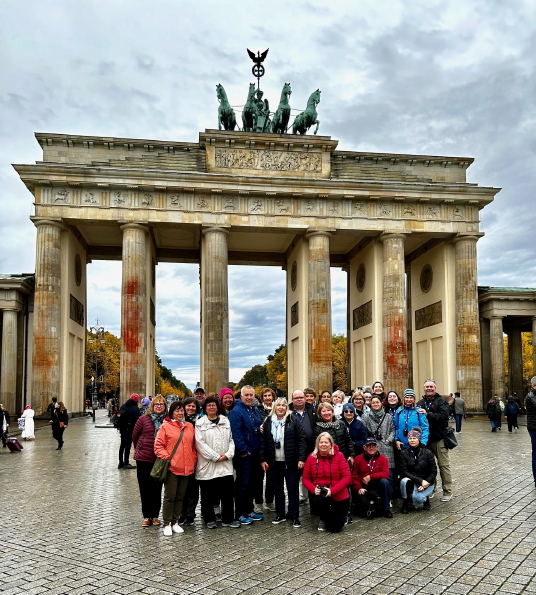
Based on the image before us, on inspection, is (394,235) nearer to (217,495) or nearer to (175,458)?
(217,495)

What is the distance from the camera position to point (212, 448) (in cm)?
911

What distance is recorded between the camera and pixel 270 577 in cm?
666

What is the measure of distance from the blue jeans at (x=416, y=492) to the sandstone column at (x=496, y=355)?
32.3 meters

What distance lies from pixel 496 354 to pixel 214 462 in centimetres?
3593

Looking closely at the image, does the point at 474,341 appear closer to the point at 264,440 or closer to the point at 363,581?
the point at 264,440

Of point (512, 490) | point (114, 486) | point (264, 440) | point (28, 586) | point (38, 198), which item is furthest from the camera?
point (38, 198)

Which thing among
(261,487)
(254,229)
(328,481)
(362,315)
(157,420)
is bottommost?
(261,487)

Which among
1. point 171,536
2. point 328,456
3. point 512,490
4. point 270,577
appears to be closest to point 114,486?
point 171,536

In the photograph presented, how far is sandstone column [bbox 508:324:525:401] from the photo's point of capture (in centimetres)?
4719

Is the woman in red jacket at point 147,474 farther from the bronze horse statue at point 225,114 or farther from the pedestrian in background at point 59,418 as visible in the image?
the bronze horse statue at point 225,114

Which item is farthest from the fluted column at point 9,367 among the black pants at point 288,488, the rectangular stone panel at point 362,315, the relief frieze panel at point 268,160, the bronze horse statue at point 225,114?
the black pants at point 288,488

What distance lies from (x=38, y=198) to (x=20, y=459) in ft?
69.4

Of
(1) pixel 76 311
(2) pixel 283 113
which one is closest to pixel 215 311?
(1) pixel 76 311

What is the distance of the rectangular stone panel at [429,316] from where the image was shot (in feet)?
133
